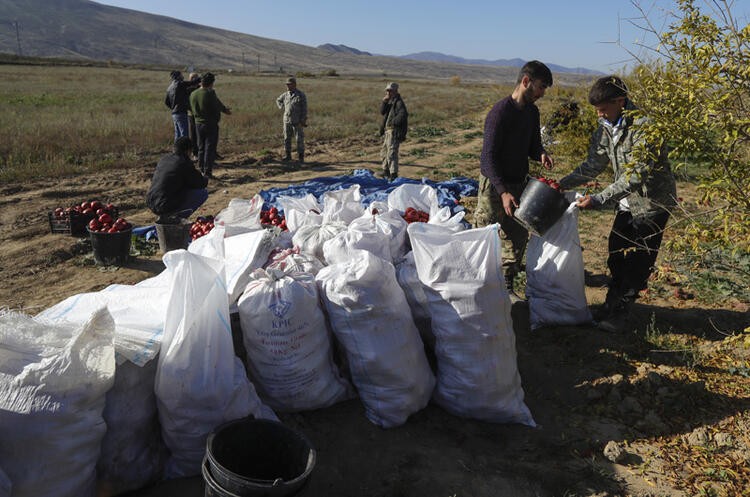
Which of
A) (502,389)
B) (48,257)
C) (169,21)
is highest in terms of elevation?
(169,21)

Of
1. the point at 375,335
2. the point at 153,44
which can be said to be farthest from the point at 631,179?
the point at 153,44

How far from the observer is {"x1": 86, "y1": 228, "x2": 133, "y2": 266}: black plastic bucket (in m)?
5.41

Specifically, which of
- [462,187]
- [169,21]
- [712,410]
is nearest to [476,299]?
[712,410]

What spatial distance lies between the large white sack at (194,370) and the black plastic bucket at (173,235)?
320 centimetres

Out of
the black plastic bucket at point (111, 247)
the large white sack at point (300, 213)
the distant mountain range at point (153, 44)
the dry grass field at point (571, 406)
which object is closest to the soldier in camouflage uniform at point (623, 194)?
the dry grass field at point (571, 406)

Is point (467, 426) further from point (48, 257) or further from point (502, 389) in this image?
point (48, 257)

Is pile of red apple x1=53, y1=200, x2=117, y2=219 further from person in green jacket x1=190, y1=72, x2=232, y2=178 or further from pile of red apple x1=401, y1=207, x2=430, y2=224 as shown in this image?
pile of red apple x1=401, y1=207, x2=430, y2=224

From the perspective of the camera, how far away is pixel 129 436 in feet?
8.09

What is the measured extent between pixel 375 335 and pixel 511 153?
6.91 feet

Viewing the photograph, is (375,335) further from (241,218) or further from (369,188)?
(369,188)

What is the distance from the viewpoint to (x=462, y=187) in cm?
862

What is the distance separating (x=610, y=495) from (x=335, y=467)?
129 centimetres

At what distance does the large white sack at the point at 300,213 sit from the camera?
152 inches

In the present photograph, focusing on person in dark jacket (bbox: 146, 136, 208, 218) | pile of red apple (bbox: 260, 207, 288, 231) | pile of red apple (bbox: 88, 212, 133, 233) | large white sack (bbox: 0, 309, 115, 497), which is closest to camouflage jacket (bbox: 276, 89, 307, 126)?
person in dark jacket (bbox: 146, 136, 208, 218)
